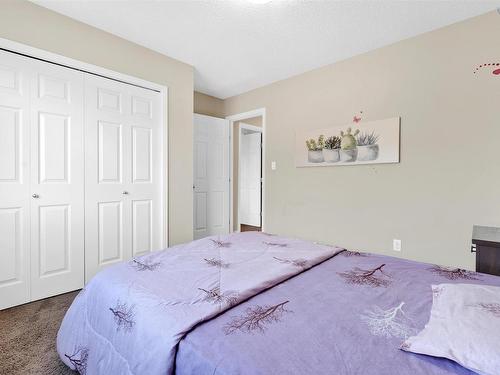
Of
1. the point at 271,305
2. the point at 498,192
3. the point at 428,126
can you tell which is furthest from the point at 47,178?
the point at 498,192

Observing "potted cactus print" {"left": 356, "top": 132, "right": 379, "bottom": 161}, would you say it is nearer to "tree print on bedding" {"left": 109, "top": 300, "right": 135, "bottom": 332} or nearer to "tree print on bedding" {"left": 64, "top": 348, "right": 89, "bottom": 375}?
"tree print on bedding" {"left": 109, "top": 300, "right": 135, "bottom": 332}

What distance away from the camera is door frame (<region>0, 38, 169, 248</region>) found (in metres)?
2.16

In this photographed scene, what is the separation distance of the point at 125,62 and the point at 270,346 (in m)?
2.95

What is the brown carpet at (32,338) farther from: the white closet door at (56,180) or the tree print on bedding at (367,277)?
the tree print on bedding at (367,277)

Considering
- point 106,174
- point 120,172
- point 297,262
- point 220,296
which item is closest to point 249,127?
→ point 120,172

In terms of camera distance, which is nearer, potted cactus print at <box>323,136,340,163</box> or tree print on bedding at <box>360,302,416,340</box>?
tree print on bedding at <box>360,302,416,340</box>

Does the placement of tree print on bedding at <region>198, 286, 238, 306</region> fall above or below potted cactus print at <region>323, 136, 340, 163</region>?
below

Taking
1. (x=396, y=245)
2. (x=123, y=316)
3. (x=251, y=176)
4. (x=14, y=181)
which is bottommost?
(x=396, y=245)

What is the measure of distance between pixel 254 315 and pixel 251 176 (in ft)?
16.2

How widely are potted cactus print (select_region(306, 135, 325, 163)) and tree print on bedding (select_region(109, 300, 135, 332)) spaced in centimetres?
275

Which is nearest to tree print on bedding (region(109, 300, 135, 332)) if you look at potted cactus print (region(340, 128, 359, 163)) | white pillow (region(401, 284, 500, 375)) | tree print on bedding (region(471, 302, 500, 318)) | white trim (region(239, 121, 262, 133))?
white pillow (region(401, 284, 500, 375))

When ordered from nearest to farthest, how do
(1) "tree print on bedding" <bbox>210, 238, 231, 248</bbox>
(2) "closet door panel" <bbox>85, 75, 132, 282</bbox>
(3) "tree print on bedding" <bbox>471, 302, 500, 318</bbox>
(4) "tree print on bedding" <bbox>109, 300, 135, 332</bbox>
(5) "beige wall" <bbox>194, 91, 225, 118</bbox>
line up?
(3) "tree print on bedding" <bbox>471, 302, 500, 318</bbox> < (4) "tree print on bedding" <bbox>109, 300, 135, 332</bbox> < (1) "tree print on bedding" <bbox>210, 238, 231, 248</bbox> < (2) "closet door panel" <bbox>85, 75, 132, 282</bbox> < (5) "beige wall" <bbox>194, 91, 225, 118</bbox>

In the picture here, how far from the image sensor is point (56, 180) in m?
2.36

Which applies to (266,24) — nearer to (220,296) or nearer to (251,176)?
(220,296)
